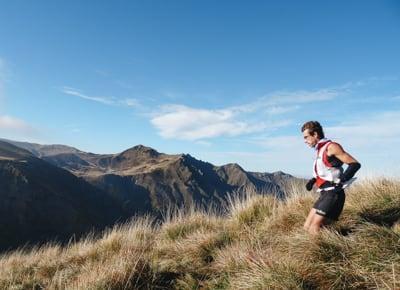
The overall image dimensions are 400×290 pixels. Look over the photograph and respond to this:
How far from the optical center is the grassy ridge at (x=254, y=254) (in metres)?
5.05

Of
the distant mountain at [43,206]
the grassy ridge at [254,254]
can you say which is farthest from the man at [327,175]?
the distant mountain at [43,206]

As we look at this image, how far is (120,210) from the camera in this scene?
5664 inches

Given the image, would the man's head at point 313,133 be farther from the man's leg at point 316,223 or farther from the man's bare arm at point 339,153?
the man's leg at point 316,223

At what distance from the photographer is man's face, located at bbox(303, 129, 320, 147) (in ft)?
22.9

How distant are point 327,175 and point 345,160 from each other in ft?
1.51

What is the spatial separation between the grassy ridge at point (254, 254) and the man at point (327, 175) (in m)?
0.29

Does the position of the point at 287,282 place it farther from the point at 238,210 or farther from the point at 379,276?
Answer: the point at 238,210

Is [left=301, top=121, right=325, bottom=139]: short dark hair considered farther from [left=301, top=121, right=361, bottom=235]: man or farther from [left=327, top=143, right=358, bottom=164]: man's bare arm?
[left=327, top=143, right=358, bottom=164]: man's bare arm

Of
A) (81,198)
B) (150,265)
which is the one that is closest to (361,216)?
(150,265)

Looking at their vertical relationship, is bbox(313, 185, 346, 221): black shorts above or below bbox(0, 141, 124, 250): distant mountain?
Result: above

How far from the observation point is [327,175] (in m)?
6.75

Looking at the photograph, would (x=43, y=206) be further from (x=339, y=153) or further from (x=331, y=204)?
(x=339, y=153)

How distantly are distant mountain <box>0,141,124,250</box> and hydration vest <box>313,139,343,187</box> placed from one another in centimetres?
8709

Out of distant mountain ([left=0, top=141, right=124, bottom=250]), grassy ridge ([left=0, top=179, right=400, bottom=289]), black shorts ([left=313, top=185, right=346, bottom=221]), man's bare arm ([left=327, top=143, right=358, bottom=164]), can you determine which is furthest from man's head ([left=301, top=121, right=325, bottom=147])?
distant mountain ([left=0, top=141, right=124, bottom=250])
